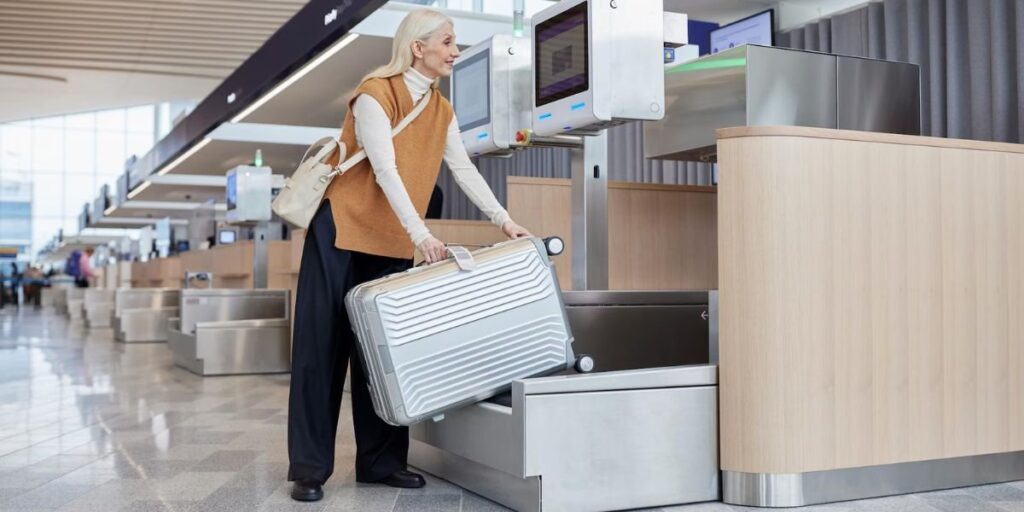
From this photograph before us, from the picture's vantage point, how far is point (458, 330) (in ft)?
9.15

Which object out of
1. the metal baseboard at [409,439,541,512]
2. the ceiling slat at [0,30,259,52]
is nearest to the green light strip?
the metal baseboard at [409,439,541,512]

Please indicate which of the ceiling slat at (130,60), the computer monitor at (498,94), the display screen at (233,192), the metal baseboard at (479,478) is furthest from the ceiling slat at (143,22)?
the metal baseboard at (479,478)

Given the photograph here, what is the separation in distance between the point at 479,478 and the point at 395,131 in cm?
107

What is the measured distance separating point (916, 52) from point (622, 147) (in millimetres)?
3580

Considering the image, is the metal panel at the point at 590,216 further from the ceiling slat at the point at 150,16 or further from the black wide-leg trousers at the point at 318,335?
the ceiling slat at the point at 150,16

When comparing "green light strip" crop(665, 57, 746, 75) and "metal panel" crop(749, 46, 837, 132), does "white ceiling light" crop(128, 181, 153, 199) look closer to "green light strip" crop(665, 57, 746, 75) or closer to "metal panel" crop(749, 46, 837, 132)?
"green light strip" crop(665, 57, 746, 75)

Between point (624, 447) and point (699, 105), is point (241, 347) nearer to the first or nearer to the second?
point (699, 105)

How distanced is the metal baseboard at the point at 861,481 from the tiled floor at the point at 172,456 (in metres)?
0.04

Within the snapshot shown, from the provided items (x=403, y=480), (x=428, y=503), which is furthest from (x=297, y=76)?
(x=428, y=503)

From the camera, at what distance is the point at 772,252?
2.79 meters

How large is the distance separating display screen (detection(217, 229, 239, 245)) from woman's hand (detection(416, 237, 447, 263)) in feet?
31.3

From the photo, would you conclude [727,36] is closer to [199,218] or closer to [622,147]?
[622,147]

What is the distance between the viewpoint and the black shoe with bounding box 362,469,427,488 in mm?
3176

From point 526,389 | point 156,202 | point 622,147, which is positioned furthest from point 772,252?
point 156,202
